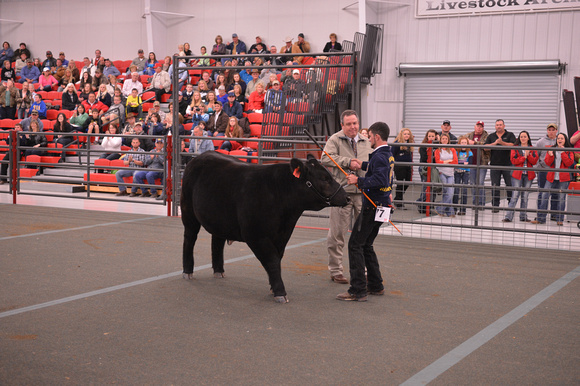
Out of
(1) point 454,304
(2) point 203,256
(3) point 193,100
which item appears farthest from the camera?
(3) point 193,100

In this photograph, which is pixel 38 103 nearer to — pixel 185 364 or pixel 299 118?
pixel 299 118

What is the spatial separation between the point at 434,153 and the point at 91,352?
887 cm

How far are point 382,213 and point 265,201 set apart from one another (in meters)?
1.15

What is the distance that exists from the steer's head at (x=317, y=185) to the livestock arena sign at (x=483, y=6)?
42.4 feet

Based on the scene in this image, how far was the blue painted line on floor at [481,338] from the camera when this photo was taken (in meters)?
4.40

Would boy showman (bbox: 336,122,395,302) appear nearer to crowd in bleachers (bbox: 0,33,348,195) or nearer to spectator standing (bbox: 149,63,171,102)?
crowd in bleachers (bbox: 0,33,348,195)

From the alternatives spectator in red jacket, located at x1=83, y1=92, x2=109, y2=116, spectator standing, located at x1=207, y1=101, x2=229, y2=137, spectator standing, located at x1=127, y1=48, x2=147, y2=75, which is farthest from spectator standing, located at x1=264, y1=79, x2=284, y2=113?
spectator standing, located at x1=127, y1=48, x2=147, y2=75

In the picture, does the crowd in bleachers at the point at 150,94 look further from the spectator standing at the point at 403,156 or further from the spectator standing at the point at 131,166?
the spectator standing at the point at 403,156

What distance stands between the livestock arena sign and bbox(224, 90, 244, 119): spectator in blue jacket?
5984mm

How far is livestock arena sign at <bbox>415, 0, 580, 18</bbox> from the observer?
1655 cm

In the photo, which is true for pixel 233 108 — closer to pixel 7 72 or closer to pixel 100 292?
pixel 100 292

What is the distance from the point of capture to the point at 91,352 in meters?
4.72

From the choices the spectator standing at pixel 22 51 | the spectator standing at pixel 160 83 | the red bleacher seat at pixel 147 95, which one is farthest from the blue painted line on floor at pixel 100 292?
the spectator standing at pixel 22 51

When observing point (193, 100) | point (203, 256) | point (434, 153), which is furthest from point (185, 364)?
point (193, 100)
